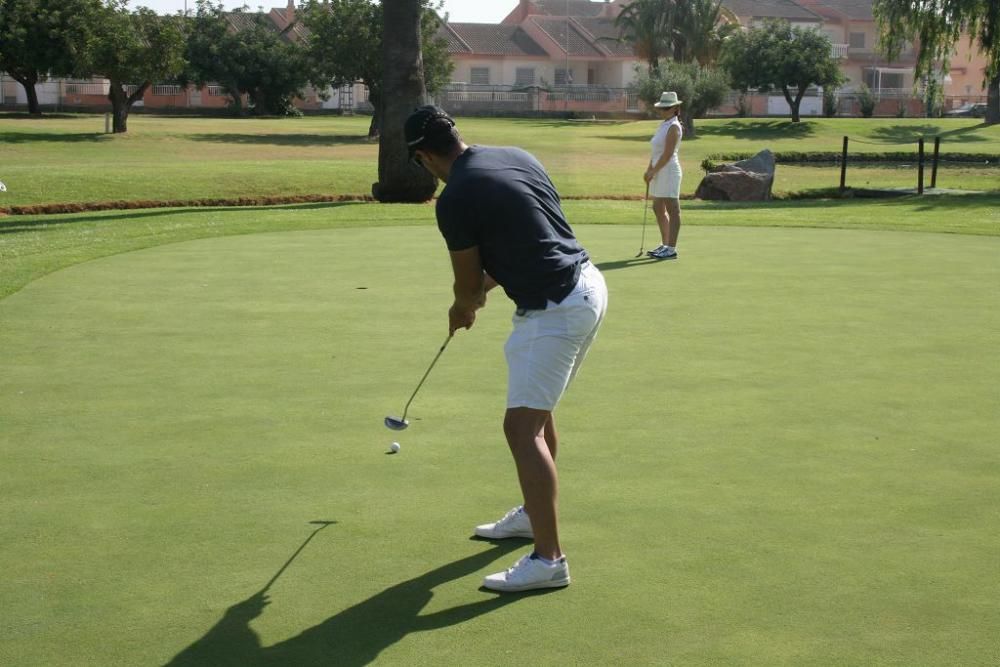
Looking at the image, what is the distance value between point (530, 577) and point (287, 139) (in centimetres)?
4622

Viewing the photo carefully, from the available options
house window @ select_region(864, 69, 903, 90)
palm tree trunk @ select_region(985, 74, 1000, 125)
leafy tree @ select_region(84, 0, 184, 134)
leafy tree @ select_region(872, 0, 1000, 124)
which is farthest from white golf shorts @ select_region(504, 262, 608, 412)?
house window @ select_region(864, 69, 903, 90)

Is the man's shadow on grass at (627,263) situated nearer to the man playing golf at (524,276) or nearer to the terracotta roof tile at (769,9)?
the man playing golf at (524,276)

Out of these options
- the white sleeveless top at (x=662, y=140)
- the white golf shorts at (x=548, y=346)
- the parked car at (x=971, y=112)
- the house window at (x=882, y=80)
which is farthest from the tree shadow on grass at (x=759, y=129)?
the white golf shorts at (x=548, y=346)

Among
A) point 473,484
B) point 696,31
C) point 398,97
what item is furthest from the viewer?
point 696,31

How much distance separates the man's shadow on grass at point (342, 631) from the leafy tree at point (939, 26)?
97.7 feet

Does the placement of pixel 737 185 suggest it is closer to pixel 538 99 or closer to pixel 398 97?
pixel 398 97

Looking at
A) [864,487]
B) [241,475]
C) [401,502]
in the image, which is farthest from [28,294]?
[864,487]

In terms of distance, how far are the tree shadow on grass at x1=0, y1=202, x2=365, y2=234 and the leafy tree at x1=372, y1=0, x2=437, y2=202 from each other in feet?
3.25

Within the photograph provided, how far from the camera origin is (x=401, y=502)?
571 cm

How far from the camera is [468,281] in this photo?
4.93 metres

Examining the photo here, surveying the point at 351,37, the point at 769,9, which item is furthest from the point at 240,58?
the point at 769,9

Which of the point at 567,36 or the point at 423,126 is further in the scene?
the point at 567,36

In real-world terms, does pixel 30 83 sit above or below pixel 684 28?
below

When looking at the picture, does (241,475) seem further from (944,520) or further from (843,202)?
(843,202)
